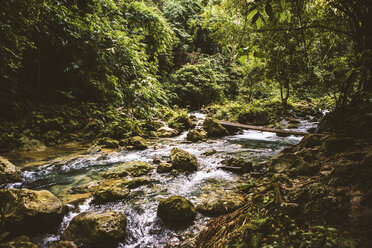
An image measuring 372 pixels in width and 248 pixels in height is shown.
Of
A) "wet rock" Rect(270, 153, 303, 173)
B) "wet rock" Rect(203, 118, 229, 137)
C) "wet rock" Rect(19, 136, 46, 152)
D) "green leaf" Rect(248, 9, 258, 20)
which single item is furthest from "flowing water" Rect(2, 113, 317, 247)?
"green leaf" Rect(248, 9, 258, 20)

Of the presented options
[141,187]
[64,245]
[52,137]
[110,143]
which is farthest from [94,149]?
[64,245]

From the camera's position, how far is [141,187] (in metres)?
3.16

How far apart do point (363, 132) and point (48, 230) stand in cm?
433

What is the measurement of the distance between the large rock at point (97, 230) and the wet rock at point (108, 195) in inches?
23.7

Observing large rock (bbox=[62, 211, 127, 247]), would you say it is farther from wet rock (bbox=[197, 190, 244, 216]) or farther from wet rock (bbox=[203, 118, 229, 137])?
wet rock (bbox=[203, 118, 229, 137])

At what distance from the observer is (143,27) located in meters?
5.41

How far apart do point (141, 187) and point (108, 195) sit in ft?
2.02

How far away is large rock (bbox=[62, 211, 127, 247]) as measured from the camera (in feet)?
6.04

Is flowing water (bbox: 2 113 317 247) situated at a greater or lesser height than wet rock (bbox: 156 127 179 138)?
lesser

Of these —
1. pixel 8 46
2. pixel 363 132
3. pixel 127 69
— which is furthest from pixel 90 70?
pixel 363 132

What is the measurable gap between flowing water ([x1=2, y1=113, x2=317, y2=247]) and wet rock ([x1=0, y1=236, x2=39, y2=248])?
0.15 meters

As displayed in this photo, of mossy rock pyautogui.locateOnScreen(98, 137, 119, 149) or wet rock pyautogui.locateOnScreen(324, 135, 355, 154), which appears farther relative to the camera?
mossy rock pyautogui.locateOnScreen(98, 137, 119, 149)

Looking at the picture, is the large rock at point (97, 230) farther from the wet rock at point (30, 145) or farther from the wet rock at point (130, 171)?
the wet rock at point (30, 145)

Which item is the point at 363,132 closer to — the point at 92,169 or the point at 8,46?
the point at 92,169
